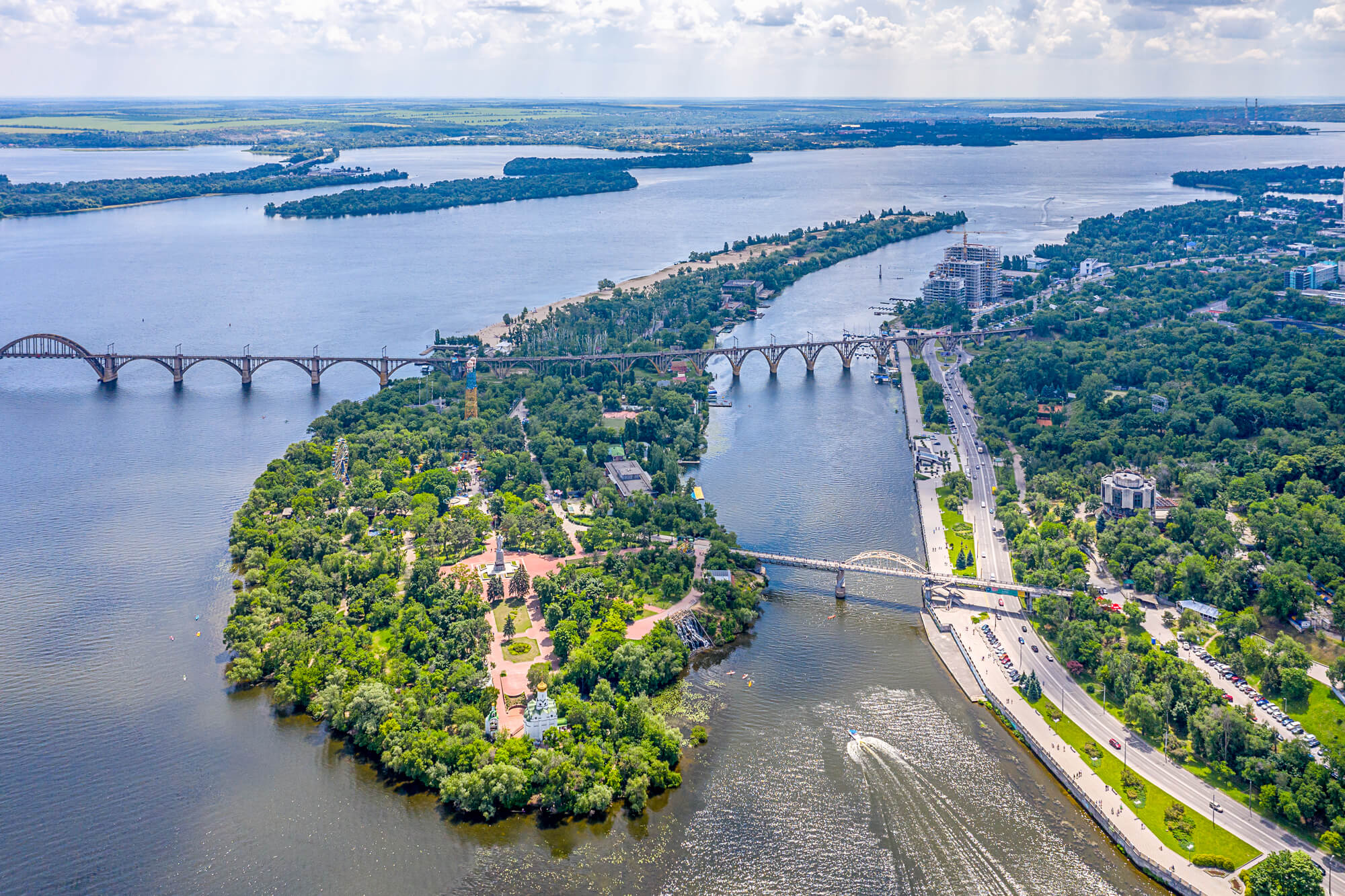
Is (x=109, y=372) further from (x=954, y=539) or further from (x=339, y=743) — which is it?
(x=954, y=539)

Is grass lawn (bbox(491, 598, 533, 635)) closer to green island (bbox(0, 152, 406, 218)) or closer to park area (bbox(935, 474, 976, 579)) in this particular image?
park area (bbox(935, 474, 976, 579))

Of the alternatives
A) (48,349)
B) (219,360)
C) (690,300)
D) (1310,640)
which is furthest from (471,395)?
(1310,640)

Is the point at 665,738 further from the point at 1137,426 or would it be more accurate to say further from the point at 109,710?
the point at 1137,426

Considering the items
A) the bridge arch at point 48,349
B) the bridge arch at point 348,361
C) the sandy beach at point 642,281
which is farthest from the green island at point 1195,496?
the bridge arch at point 48,349

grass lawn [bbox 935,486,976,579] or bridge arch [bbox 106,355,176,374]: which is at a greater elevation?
bridge arch [bbox 106,355,176,374]

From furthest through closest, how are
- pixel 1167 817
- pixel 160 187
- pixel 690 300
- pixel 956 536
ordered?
1. pixel 160 187
2. pixel 690 300
3. pixel 956 536
4. pixel 1167 817

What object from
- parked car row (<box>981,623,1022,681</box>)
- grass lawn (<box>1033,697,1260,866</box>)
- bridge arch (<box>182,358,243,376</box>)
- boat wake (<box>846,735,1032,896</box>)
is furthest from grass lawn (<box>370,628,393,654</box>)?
bridge arch (<box>182,358,243,376</box>)
